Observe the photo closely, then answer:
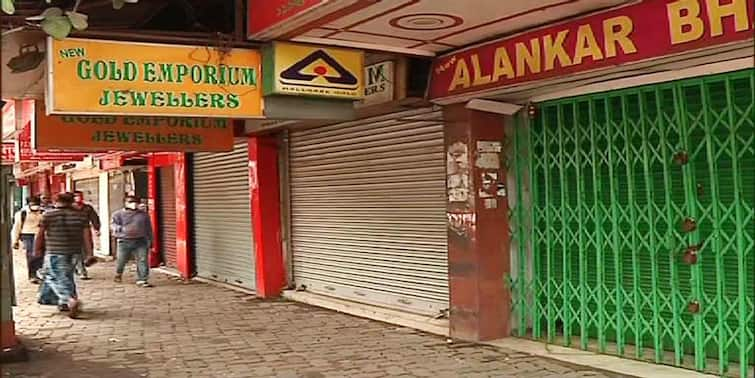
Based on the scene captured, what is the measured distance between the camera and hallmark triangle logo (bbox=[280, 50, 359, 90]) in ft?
23.7

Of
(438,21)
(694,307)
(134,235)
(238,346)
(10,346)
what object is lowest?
(238,346)

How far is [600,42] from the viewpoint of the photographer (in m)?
6.11

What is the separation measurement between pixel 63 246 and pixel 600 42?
308 inches

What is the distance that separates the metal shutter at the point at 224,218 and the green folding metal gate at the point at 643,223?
6811 mm

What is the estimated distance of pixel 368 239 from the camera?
1052 centimetres

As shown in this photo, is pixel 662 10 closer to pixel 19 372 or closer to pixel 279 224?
pixel 19 372

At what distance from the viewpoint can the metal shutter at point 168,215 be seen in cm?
1806

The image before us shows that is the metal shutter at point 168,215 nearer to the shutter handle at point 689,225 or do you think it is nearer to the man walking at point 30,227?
the man walking at point 30,227

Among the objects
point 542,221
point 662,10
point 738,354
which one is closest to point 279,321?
point 542,221

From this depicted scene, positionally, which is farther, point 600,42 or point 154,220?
point 154,220

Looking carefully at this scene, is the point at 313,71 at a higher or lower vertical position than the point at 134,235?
higher

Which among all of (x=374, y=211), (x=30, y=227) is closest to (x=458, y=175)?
(x=374, y=211)

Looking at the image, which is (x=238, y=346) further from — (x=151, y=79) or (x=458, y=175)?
(x=151, y=79)

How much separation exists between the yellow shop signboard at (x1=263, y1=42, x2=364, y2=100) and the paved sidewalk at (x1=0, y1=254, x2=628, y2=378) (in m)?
2.64
